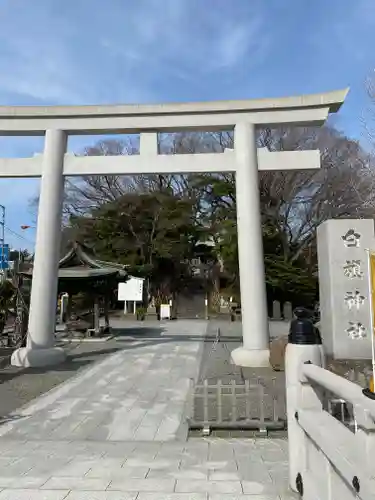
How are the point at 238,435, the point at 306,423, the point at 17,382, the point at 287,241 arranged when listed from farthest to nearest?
the point at 287,241
the point at 17,382
the point at 238,435
the point at 306,423

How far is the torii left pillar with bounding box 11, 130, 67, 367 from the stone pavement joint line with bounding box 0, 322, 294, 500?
109 inches

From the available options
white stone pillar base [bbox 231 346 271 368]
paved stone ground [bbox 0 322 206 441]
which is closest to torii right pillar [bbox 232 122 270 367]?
white stone pillar base [bbox 231 346 271 368]

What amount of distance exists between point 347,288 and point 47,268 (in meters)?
7.80

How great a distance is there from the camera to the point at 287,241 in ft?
100

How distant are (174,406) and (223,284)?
28.2 metres

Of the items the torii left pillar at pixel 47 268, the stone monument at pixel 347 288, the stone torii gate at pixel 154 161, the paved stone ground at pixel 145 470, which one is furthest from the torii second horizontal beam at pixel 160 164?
the paved stone ground at pixel 145 470

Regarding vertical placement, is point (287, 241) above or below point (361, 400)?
above

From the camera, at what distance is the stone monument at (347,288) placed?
193 inches

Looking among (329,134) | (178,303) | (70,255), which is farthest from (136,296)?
(329,134)

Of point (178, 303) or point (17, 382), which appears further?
point (178, 303)

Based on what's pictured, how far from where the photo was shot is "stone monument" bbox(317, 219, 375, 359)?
490cm

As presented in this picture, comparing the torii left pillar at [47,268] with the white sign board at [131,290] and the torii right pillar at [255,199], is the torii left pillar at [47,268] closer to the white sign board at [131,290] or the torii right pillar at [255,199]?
the torii right pillar at [255,199]

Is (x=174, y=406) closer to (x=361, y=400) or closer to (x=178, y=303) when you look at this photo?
(x=361, y=400)

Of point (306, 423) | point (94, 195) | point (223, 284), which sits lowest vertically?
point (306, 423)
